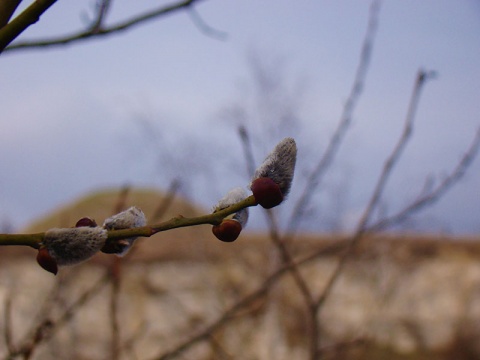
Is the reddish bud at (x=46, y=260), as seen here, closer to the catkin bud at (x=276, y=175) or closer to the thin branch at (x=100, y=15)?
the catkin bud at (x=276, y=175)

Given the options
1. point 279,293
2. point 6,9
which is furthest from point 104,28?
point 279,293

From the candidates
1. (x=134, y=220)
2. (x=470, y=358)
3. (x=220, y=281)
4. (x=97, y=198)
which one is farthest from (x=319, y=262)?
(x=134, y=220)

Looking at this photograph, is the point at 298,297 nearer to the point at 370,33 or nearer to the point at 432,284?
the point at 432,284

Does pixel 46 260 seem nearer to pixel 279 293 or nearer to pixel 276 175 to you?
pixel 276 175

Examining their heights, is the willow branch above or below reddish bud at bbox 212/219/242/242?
above

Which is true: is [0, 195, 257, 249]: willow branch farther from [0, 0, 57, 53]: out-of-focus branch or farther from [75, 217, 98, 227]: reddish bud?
[0, 0, 57, 53]: out-of-focus branch

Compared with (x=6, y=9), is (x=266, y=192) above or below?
below

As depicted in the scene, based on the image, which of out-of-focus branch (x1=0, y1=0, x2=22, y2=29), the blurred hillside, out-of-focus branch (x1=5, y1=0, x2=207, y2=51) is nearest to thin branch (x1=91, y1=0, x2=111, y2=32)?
out-of-focus branch (x1=5, y1=0, x2=207, y2=51)
